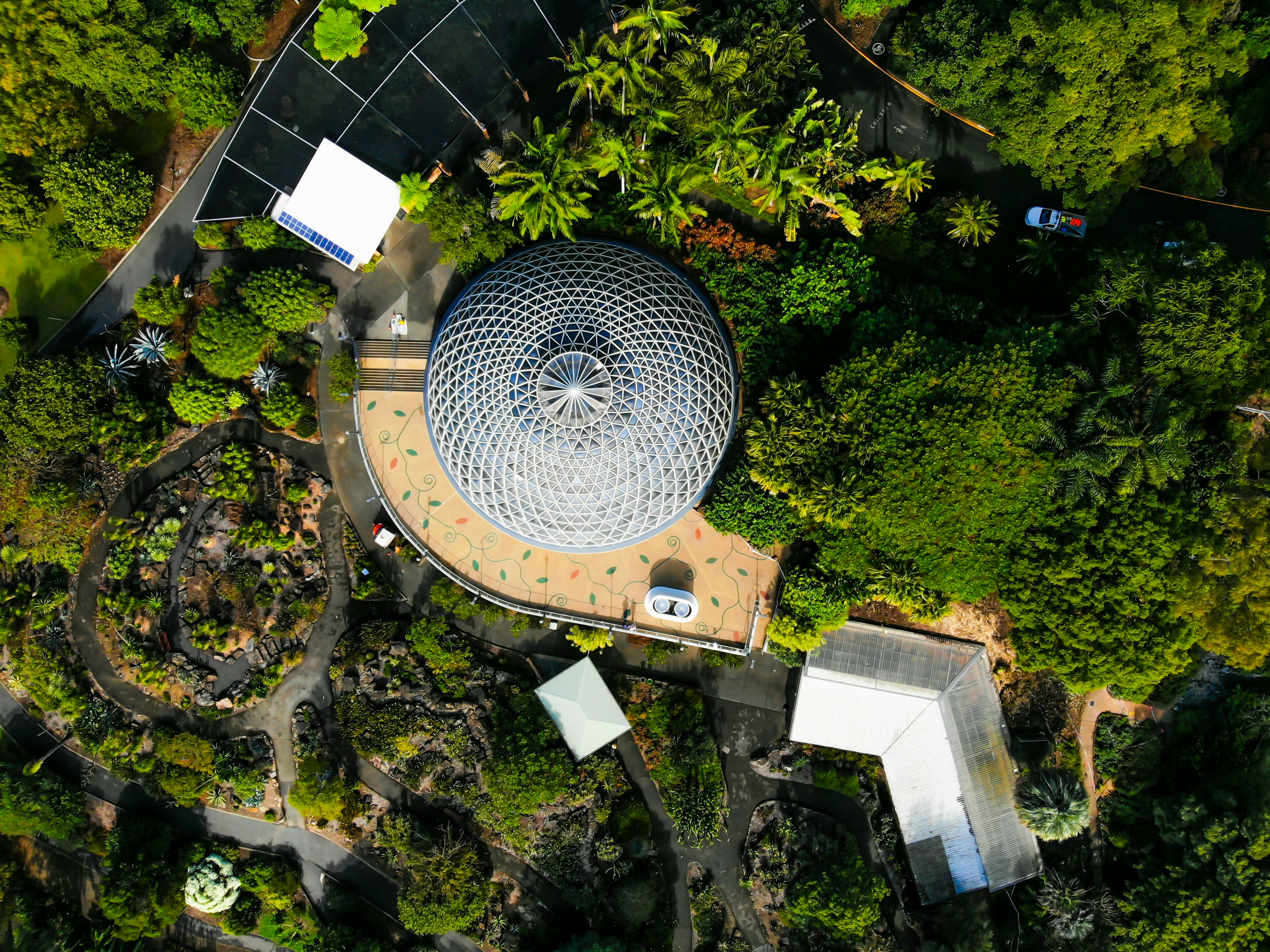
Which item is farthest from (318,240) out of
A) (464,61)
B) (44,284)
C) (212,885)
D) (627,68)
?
(212,885)

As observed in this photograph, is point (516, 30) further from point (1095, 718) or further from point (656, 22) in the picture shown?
point (1095, 718)

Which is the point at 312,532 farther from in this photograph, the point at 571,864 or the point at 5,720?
the point at 571,864

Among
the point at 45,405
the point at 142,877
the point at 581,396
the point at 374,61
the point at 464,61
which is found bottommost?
the point at 142,877

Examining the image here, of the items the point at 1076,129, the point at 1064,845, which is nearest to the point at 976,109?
the point at 1076,129

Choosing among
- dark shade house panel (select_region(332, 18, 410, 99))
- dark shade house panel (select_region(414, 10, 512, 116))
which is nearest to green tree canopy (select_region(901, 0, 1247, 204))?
dark shade house panel (select_region(414, 10, 512, 116))

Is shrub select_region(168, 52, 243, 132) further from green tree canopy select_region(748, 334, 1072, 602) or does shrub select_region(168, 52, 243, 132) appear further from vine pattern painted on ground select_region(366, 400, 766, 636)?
green tree canopy select_region(748, 334, 1072, 602)

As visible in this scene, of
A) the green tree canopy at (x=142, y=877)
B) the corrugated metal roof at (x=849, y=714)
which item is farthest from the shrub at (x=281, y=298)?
the corrugated metal roof at (x=849, y=714)
